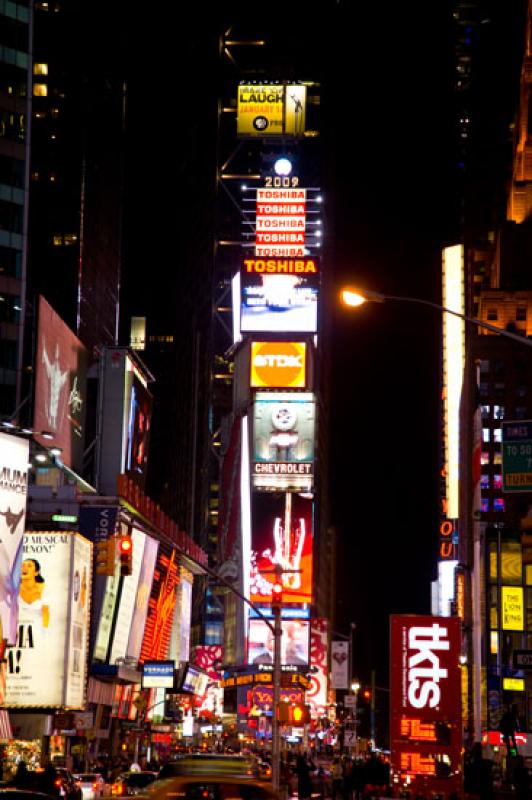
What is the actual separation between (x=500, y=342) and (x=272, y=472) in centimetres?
5603

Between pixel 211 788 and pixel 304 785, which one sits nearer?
pixel 211 788

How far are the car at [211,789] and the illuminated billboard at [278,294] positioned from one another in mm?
88641

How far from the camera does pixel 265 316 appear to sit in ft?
349

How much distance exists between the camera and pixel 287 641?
102 metres

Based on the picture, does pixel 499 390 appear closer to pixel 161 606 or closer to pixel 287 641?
pixel 287 641

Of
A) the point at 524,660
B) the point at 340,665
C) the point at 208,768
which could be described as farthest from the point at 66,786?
the point at 340,665

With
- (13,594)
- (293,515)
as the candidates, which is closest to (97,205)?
(293,515)

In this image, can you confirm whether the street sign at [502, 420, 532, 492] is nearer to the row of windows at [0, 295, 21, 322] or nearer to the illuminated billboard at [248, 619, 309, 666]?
the illuminated billboard at [248, 619, 309, 666]

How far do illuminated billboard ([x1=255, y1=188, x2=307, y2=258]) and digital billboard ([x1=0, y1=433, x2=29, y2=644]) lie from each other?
72.0 metres

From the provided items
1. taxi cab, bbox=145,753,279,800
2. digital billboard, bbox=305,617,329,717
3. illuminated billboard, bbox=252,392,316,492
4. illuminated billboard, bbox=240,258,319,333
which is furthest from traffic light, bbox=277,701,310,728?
digital billboard, bbox=305,617,329,717

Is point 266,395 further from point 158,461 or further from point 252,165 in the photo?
point 158,461

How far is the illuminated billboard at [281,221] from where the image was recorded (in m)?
114

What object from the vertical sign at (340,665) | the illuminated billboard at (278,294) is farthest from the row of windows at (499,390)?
the vertical sign at (340,665)

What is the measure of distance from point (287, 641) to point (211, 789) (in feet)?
287
